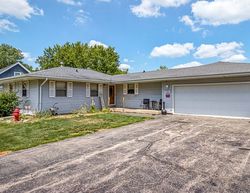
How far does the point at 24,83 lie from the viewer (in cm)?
1402

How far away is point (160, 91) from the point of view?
48.3ft

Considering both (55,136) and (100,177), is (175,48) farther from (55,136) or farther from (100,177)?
(100,177)

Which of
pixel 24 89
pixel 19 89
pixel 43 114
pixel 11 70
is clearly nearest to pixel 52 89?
pixel 43 114

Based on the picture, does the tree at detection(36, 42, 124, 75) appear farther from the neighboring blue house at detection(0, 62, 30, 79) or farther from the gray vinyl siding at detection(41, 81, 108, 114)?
the gray vinyl siding at detection(41, 81, 108, 114)

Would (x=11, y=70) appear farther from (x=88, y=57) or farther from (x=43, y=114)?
(x=43, y=114)

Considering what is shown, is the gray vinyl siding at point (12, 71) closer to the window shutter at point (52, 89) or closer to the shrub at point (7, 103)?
the shrub at point (7, 103)

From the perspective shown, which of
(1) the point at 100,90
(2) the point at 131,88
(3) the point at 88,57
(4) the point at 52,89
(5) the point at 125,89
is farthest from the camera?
(3) the point at 88,57

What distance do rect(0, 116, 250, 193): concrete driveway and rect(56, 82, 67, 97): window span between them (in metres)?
7.68

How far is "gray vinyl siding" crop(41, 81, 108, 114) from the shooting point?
12718mm

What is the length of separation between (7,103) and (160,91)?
33.7 feet

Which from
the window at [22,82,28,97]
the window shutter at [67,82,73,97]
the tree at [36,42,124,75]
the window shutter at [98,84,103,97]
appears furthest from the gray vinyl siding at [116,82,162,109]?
the tree at [36,42,124,75]

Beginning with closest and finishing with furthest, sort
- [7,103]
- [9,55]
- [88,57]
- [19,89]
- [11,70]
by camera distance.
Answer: [7,103] → [19,89] → [11,70] → [88,57] → [9,55]

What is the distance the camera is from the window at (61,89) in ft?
44.1

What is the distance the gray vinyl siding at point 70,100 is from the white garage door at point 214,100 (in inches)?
259
